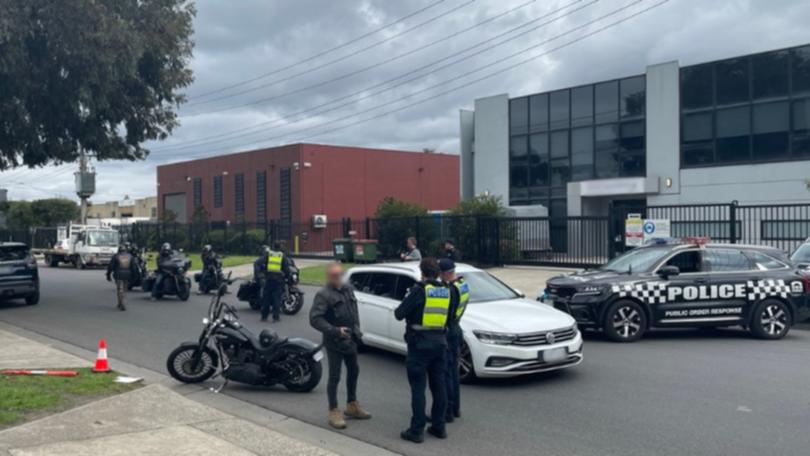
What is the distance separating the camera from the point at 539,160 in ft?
119

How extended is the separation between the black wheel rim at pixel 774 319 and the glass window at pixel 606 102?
863 inches

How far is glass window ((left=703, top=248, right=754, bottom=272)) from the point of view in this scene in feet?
40.7

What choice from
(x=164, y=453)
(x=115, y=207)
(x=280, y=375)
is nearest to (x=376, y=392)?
(x=280, y=375)

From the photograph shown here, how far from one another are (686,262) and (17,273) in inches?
584

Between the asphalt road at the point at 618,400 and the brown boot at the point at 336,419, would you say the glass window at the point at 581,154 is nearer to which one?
the asphalt road at the point at 618,400

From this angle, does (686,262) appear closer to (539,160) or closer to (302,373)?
(302,373)

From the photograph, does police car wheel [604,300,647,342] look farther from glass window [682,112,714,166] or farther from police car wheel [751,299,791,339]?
glass window [682,112,714,166]

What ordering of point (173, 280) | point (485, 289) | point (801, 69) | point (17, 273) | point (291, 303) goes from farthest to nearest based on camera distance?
point (801, 69)
point (173, 280)
point (17, 273)
point (291, 303)
point (485, 289)

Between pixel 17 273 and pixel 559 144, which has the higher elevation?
pixel 559 144

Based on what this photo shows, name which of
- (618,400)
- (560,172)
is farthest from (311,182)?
(618,400)

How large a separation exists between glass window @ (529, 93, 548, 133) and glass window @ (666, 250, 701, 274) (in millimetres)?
24077

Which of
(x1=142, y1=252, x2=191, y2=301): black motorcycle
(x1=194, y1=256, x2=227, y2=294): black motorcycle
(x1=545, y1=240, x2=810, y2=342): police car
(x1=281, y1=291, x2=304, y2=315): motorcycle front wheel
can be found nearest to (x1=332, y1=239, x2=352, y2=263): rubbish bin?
(x1=194, y1=256, x2=227, y2=294): black motorcycle

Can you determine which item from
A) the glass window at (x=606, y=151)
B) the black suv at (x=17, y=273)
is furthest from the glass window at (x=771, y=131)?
the black suv at (x=17, y=273)

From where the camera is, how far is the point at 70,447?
621 centimetres
